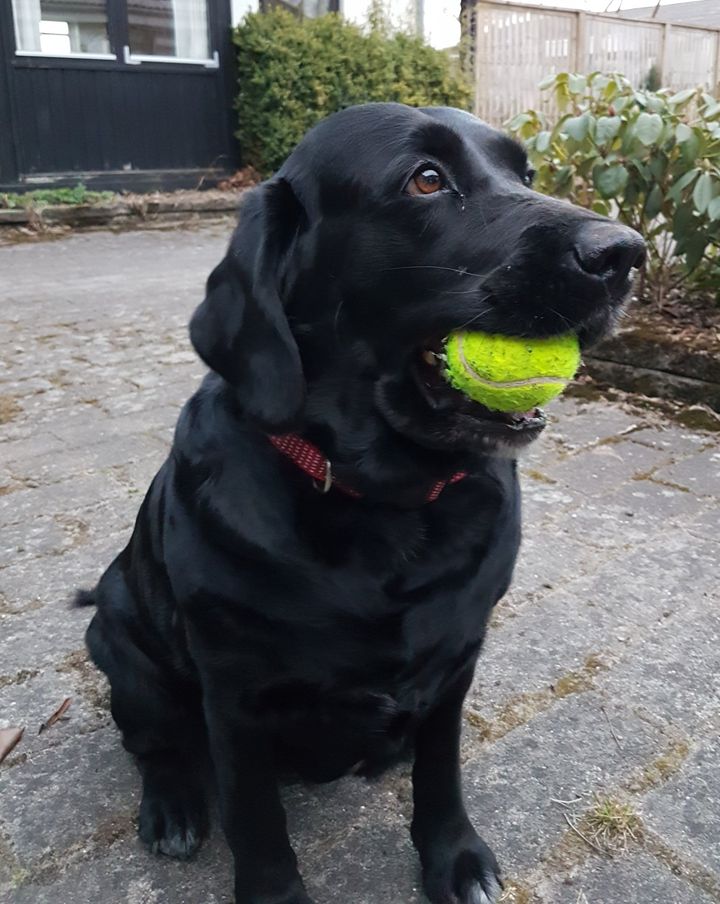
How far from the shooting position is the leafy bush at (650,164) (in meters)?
4.29

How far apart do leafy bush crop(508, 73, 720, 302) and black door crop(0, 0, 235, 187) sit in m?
6.13

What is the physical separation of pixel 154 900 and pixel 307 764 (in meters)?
0.38

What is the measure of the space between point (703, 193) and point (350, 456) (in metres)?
3.23

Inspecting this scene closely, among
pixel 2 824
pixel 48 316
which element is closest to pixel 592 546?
pixel 2 824

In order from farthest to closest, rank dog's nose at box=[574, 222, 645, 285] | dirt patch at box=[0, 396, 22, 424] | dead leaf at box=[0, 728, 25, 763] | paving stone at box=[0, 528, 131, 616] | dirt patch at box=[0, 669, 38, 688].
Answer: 1. dirt patch at box=[0, 396, 22, 424]
2. paving stone at box=[0, 528, 131, 616]
3. dirt patch at box=[0, 669, 38, 688]
4. dead leaf at box=[0, 728, 25, 763]
5. dog's nose at box=[574, 222, 645, 285]

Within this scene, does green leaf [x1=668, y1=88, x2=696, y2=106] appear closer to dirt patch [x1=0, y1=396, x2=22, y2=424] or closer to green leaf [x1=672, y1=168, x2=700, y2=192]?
green leaf [x1=672, y1=168, x2=700, y2=192]

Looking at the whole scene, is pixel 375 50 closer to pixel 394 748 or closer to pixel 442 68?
pixel 442 68

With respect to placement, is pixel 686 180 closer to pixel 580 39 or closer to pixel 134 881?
pixel 134 881

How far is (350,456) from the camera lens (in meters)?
1.61

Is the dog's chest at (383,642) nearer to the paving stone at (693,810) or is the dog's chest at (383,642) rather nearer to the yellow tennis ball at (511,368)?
the yellow tennis ball at (511,368)

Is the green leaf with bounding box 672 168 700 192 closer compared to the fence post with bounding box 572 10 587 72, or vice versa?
the green leaf with bounding box 672 168 700 192

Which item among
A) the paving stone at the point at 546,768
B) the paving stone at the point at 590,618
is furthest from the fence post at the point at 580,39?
the paving stone at the point at 546,768

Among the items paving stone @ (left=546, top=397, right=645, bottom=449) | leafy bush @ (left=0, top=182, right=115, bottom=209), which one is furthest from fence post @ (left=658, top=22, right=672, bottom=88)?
paving stone @ (left=546, top=397, right=645, bottom=449)

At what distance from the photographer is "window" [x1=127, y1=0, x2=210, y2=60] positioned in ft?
32.3
